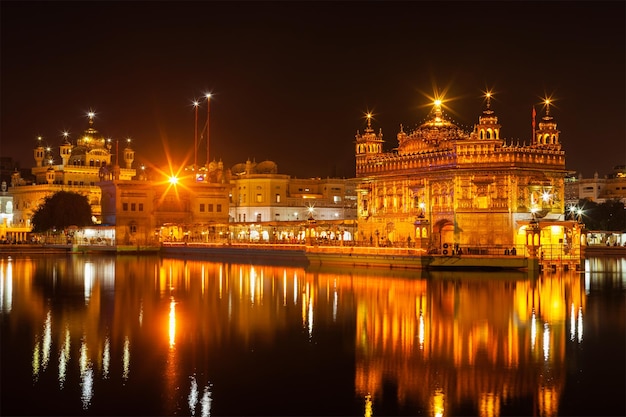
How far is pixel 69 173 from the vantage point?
284ft

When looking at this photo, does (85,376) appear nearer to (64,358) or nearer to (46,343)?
(64,358)

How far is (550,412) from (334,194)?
75825 mm

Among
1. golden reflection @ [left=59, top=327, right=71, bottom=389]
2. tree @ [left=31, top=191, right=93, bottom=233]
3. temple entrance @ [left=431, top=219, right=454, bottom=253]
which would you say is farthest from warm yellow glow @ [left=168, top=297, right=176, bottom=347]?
tree @ [left=31, top=191, right=93, bottom=233]

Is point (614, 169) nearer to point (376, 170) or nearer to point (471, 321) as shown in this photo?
point (376, 170)

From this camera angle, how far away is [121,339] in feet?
58.7

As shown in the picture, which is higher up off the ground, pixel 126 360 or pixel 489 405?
pixel 126 360

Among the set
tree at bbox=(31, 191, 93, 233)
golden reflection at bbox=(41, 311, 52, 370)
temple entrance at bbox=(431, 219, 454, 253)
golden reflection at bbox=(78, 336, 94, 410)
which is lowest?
golden reflection at bbox=(78, 336, 94, 410)

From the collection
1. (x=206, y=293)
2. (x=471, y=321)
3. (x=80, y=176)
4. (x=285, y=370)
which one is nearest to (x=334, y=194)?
(x=80, y=176)

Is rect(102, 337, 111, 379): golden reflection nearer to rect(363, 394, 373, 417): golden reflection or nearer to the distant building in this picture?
rect(363, 394, 373, 417): golden reflection

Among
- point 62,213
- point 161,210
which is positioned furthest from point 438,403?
point 62,213

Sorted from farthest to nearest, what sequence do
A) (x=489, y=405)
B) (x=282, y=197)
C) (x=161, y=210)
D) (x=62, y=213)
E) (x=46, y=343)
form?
(x=282, y=197)
(x=62, y=213)
(x=161, y=210)
(x=46, y=343)
(x=489, y=405)

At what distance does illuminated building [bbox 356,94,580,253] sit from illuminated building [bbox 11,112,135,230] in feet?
148

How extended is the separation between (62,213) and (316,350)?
56.6 metres

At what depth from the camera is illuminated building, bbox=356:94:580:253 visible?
136 ft
